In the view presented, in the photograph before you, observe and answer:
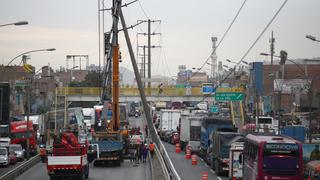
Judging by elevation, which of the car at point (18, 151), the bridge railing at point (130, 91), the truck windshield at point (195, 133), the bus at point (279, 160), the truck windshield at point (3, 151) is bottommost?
the car at point (18, 151)

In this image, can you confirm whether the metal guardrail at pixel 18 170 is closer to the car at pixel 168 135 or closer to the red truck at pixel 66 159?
the red truck at pixel 66 159

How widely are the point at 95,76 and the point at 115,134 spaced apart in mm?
98451

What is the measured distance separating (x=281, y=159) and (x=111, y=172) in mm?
19485

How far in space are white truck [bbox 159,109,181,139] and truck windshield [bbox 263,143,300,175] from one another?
5224 cm

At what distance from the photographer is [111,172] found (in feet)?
148

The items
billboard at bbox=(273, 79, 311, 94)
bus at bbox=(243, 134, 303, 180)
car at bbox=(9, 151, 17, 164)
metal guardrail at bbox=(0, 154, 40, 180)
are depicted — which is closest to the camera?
bus at bbox=(243, 134, 303, 180)

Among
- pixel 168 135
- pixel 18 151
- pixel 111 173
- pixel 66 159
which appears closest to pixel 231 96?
pixel 168 135

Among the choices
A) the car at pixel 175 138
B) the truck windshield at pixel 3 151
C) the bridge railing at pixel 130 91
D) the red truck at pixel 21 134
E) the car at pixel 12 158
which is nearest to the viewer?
the truck windshield at pixel 3 151

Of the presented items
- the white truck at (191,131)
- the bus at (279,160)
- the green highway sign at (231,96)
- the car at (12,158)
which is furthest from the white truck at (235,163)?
the green highway sign at (231,96)

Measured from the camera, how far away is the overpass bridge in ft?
333

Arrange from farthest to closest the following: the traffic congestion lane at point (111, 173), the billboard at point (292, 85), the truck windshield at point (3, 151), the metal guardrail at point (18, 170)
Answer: the billboard at point (292, 85) → the truck windshield at point (3, 151) → the traffic congestion lane at point (111, 173) → the metal guardrail at point (18, 170)

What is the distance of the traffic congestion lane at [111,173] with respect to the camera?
135ft

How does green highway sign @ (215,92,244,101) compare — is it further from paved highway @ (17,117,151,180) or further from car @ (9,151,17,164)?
car @ (9,151,17,164)

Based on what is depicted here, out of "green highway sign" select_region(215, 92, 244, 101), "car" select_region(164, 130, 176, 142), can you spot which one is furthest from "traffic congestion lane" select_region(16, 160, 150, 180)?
"car" select_region(164, 130, 176, 142)
